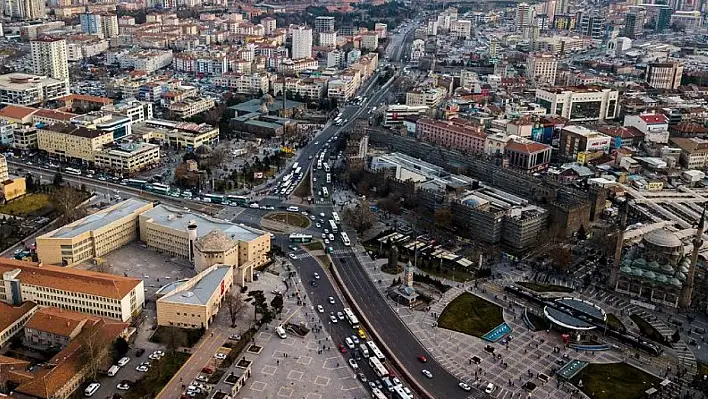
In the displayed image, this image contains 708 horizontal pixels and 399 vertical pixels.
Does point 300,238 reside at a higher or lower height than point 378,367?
higher

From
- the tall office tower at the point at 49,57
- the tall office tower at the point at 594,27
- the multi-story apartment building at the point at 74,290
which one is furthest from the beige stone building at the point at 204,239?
the tall office tower at the point at 594,27

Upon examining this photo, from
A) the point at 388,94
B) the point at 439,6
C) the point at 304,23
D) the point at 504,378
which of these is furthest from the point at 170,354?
the point at 439,6

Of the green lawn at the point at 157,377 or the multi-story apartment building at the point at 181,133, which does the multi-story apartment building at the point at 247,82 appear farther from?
the green lawn at the point at 157,377

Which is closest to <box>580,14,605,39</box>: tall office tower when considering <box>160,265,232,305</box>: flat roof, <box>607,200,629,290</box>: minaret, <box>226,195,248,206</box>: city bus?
<box>226,195,248,206</box>: city bus

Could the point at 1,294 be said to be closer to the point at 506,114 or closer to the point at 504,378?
the point at 504,378

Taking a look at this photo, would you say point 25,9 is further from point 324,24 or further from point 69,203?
point 69,203

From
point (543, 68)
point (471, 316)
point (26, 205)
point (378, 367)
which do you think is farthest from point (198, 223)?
point (543, 68)

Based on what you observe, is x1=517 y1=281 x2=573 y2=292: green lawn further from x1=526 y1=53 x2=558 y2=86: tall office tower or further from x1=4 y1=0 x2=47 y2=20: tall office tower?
x1=4 y1=0 x2=47 y2=20: tall office tower
